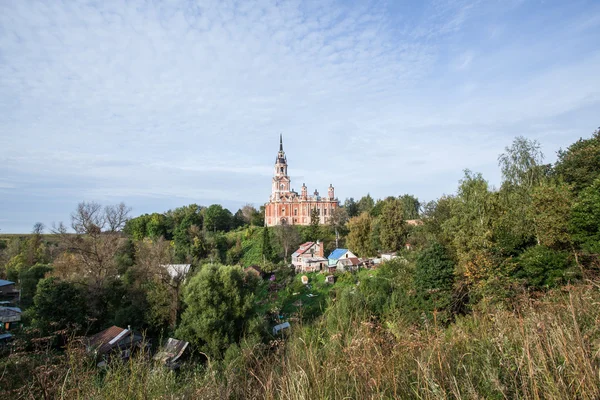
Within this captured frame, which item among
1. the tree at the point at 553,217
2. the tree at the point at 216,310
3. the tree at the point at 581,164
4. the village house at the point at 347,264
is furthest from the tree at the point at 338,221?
the tree at the point at 553,217

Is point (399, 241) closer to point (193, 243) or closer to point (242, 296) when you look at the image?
point (242, 296)

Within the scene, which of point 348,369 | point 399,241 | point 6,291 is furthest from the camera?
point 399,241

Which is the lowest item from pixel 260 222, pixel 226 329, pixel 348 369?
pixel 226 329

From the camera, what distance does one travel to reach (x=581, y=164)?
20.8 metres

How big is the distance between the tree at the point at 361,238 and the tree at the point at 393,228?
2.86 meters

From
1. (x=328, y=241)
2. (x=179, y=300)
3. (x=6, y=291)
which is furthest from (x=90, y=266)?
(x=328, y=241)

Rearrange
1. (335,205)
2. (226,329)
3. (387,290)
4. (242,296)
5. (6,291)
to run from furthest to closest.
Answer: (335,205) < (6,291) < (387,290) < (242,296) < (226,329)

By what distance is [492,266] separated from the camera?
14055 millimetres

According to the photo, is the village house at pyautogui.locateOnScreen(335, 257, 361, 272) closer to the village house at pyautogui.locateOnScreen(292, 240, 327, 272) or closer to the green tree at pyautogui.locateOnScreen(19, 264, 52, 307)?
the village house at pyautogui.locateOnScreen(292, 240, 327, 272)

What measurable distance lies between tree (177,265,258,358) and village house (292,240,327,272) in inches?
685

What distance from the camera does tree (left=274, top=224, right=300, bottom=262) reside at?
40812mm

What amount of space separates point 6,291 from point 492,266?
33829 mm

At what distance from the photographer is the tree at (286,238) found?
40.8 metres

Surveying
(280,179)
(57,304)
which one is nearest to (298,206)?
(280,179)
